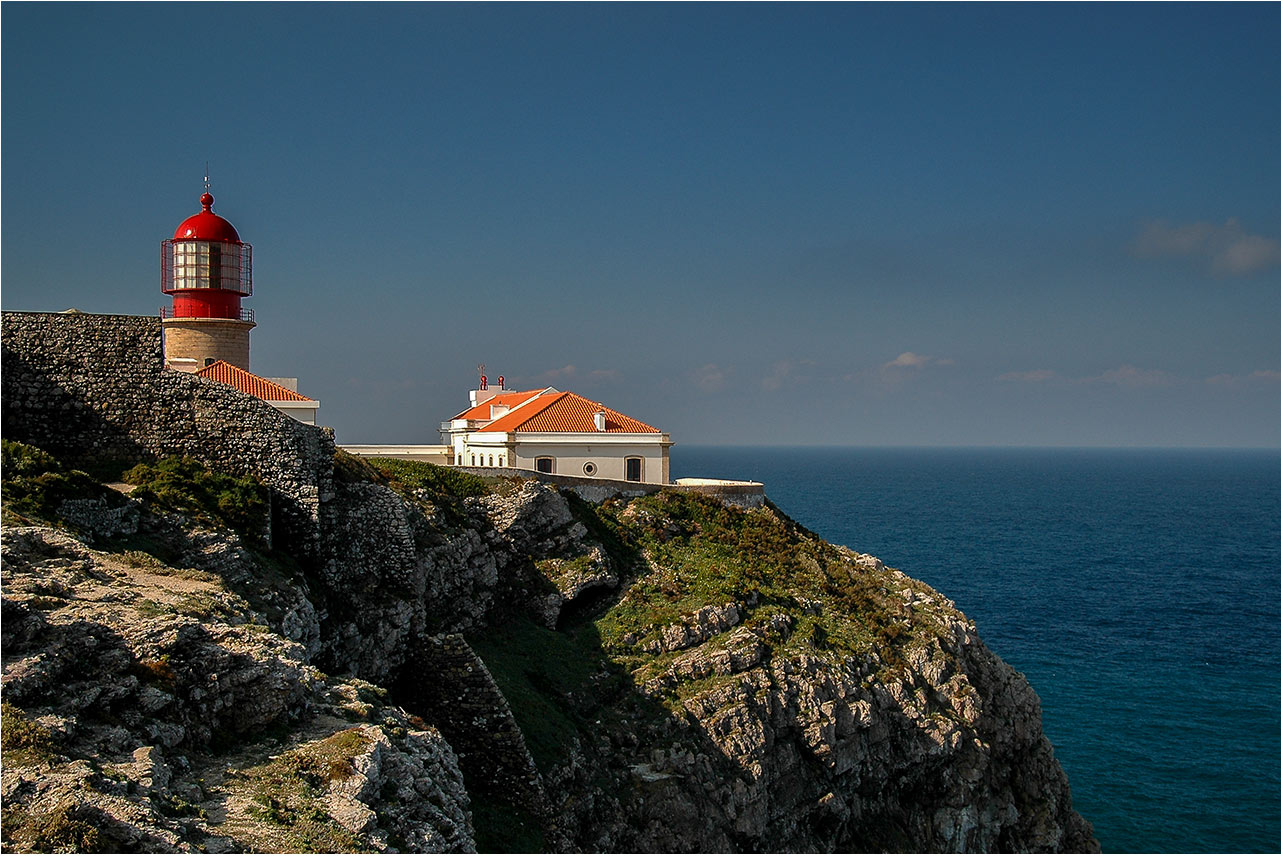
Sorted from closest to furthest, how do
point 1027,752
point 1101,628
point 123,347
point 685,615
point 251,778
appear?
1. point 251,778
2. point 123,347
3. point 685,615
4. point 1027,752
5. point 1101,628

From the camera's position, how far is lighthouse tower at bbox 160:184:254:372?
1618 inches

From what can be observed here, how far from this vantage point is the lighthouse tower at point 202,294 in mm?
41094

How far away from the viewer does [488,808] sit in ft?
67.5

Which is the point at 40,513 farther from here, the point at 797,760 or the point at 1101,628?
the point at 1101,628

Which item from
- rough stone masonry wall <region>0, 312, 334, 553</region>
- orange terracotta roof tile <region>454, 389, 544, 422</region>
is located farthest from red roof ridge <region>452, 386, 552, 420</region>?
rough stone masonry wall <region>0, 312, 334, 553</region>

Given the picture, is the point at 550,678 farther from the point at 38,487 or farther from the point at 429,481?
the point at 38,487

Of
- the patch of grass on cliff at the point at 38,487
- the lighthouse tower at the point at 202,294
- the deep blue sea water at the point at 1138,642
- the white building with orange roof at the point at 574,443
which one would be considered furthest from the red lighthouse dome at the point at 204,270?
the deep blue sea water at the point at 1138,642

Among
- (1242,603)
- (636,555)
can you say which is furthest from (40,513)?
(1242,603)

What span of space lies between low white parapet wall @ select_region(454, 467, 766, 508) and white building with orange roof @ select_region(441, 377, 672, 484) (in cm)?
207

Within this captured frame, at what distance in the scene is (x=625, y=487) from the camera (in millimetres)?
38219

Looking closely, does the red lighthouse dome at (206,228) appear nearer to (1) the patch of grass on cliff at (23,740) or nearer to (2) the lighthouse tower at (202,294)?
(2) the lighthouse tower at (202,294)

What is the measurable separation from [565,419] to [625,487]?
681cm

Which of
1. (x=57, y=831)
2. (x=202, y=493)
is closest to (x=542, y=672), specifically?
(x=202, y=493)

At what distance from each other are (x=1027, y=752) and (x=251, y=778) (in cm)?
2862
